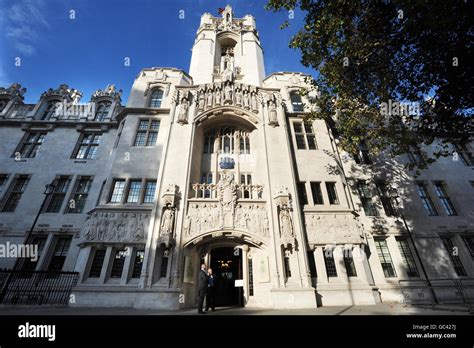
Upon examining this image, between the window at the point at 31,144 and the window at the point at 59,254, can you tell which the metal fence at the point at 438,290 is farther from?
the window at the point at 31,144

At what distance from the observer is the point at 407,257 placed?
14.0 m

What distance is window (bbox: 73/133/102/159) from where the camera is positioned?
17.7m

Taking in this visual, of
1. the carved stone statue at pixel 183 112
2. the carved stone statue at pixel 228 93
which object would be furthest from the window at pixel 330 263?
the carved stone statue at pixel 183 112

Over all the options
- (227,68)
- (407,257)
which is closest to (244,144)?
(227,68)

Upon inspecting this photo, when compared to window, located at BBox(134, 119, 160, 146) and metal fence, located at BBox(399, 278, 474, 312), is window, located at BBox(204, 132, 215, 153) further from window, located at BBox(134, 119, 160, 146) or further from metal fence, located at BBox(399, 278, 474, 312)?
metal fence, located at BBox(399, 278, 474, 312)

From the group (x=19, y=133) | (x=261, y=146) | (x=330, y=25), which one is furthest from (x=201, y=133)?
(x=19, y=133)

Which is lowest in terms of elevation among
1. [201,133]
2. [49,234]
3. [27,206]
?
[49,234]

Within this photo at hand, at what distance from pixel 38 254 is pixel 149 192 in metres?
8.31

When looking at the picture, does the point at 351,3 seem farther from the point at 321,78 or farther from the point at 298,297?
the point at 298,297

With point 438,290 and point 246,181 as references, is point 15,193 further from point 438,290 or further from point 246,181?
point 438,290

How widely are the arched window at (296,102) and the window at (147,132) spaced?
42.2 ft

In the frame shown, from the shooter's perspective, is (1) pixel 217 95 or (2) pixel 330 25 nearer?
(2) pixel 330 25

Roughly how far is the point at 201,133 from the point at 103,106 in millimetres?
11764

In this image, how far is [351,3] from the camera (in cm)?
956
